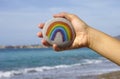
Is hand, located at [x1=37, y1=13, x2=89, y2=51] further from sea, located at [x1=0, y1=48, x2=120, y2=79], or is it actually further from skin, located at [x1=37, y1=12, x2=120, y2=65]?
sea, located at [x1=0, y1=48, x2=120, y2=79]

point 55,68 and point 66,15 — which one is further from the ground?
point 66,15

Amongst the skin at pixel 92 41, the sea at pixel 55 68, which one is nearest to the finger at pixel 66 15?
the skin at pixel 92 41

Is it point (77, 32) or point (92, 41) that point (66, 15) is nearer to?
point (77, 32)

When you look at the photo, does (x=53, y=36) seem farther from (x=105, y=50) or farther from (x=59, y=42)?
(x=105, y=50)

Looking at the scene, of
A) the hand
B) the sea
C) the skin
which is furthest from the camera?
the sea

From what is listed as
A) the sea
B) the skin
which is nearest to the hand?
the skin

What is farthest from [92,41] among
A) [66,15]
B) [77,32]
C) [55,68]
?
[55,68]

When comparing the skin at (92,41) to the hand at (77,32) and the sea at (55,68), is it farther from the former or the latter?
the sea at (55,68)

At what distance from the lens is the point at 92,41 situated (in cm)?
307

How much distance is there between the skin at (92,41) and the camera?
3.00m

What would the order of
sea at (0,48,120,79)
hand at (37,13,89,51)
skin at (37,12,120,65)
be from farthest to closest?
sea at (0,48,120,79) < hand at (37,13,89,51) < skin at (37,12,120,65)

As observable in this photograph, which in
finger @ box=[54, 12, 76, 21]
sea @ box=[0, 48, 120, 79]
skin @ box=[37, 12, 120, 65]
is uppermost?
finger @ box=[54, 12, 76, 21]

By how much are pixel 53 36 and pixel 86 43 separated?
271mm

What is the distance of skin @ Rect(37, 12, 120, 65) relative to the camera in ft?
9.83
